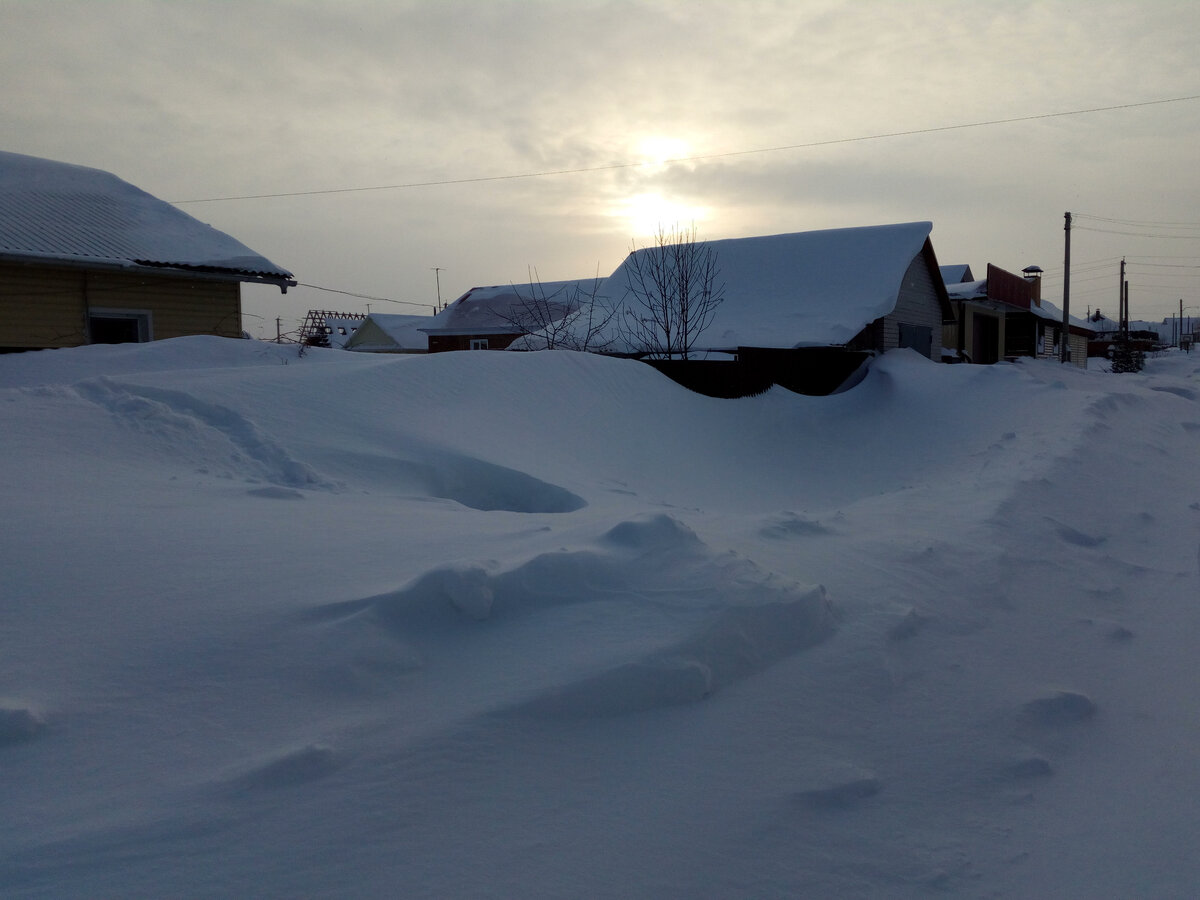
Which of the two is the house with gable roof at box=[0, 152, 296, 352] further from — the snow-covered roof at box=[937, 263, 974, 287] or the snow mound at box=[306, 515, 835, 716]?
the snow-covered roof at box=[937, 263, 974, 287]

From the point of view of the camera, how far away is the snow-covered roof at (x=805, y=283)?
1773 cm

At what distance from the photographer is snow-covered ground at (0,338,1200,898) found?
220cm

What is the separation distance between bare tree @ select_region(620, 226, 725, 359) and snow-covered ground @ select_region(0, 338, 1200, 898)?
443 inches

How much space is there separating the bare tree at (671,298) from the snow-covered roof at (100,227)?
23.8 ft

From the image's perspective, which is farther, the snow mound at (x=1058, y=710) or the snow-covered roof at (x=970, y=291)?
the snow-covered roof at (x=970, y=291)

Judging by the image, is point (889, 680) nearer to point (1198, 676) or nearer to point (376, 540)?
point (1198, 676)

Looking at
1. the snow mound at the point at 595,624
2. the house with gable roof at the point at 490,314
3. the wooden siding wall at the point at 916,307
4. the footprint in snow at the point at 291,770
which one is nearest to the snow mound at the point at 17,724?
the footprint in snow at the point at 291,770

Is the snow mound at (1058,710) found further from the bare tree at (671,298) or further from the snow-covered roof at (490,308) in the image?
the snow-covered roof at (490,308)

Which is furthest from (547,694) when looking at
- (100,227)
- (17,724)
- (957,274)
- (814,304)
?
(957,274)

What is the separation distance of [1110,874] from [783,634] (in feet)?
4.42

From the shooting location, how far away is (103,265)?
13.7 m

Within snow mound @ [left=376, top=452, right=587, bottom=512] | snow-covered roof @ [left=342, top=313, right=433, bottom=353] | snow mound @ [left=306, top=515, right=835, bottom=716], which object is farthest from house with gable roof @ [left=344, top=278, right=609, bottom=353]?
snow mound @ [left=306, top=515, right=835, bottom=716]

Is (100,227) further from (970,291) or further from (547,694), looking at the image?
(970,291)

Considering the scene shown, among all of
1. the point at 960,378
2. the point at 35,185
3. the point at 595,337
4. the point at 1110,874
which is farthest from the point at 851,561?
the point at 35,185
